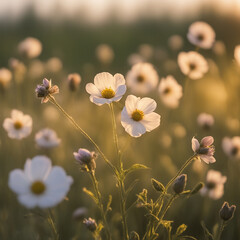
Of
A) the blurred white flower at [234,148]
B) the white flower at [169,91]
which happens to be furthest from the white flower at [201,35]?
the blurred white flower at [234,148]

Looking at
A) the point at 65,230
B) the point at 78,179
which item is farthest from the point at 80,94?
the point at 65,230

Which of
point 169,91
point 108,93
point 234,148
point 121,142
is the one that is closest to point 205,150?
point 108,93

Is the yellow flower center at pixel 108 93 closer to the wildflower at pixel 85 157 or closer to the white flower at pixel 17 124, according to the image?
the wildflower at pixel 85 157

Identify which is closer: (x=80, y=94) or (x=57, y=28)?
(x=80, y=94)

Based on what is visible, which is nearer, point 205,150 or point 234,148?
point 205,150

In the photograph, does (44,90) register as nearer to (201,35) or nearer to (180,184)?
(180,184)

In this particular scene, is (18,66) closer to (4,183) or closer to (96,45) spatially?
(4,183)

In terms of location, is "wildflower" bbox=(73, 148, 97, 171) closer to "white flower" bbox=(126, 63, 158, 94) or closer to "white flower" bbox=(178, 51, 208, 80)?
"white flower" bbox=(178, 51, 208, 80)
